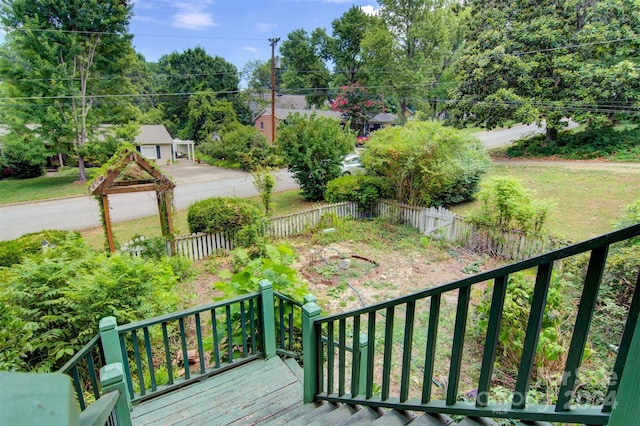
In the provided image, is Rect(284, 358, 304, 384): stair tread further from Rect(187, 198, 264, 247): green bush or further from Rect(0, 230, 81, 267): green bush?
Rect(187, 198, 264, 247): green bush

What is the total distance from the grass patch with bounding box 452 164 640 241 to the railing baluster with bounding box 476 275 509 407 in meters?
6.77

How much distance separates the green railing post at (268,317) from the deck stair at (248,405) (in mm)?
145

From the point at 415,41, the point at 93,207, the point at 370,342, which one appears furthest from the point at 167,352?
the point at 415,41

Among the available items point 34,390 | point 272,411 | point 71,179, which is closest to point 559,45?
point 272,411

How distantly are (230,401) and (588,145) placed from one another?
59.0ft

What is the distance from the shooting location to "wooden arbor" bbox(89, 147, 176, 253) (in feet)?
19.7

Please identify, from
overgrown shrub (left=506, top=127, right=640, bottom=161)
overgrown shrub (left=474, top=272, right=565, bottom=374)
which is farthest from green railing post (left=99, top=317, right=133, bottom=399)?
overgrown shrub (left=506, top=127, right=640, bottom=161)

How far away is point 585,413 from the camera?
3.05 feet

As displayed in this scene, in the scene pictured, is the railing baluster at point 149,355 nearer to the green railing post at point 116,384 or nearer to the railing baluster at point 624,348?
the green railing post at point 116,384

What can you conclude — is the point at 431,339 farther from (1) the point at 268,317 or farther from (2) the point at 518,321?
(2) the point at 518,321

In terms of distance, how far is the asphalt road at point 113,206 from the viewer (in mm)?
9992

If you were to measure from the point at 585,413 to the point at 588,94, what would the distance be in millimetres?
16595

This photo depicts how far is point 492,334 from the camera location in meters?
1.15

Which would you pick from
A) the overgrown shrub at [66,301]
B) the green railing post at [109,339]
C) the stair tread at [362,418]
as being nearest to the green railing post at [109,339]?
the green railing post at [109,339]
